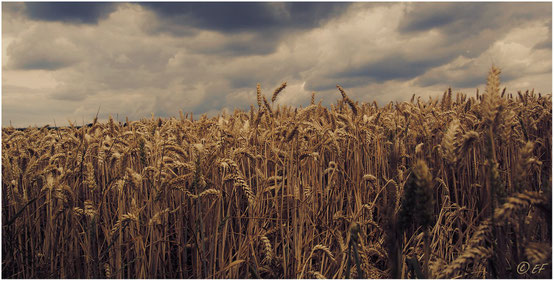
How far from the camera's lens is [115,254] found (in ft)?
7.29

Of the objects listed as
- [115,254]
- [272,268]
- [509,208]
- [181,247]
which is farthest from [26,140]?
[509,208]

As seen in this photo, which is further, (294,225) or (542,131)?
A: (542,131)

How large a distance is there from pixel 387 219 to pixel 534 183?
262 centimetres

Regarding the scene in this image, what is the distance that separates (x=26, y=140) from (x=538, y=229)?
15.9 ft

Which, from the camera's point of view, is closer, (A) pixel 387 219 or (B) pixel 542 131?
(A) pixel 387 219

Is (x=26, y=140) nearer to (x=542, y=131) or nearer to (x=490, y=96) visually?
(x=490, y=96)

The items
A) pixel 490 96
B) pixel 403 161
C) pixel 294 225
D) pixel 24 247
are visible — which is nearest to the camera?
pixel 490 96

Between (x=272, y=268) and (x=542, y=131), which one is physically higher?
(x=542, y=131)

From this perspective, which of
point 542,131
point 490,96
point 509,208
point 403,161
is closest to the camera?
point 509,208

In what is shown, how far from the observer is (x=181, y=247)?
226 centimetres

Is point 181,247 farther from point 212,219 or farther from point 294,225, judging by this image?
point 294,225

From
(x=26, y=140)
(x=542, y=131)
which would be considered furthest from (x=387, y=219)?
(x=26, y=140)

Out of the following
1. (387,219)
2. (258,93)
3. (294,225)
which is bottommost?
(294,225)

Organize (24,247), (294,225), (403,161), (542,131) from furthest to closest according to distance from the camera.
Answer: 1. (542,131)
2. (403,161)
3. (24,247)
4. (294,225)
